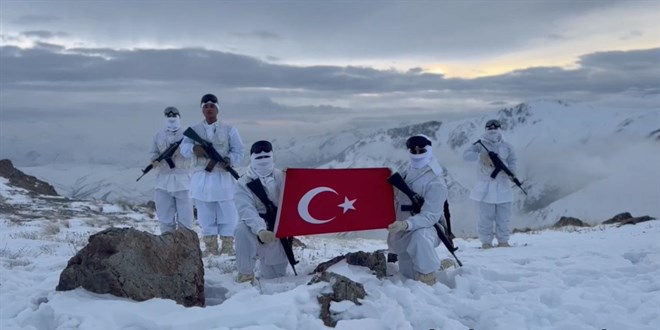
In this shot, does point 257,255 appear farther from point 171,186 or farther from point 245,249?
point 171,186

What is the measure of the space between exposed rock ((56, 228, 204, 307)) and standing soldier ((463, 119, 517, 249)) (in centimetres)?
Result: 702

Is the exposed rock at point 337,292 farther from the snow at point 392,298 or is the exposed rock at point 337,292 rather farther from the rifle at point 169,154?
the rifle at point 169,154

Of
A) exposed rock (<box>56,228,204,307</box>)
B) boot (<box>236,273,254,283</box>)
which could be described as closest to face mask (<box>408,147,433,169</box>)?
boot (<box>236,273,254,283</box>)

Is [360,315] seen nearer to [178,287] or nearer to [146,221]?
[178,287]

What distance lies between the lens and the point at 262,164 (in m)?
8.56

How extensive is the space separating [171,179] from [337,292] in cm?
473

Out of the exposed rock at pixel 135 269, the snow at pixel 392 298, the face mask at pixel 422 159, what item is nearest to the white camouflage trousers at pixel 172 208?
the snow at pixel 392 298

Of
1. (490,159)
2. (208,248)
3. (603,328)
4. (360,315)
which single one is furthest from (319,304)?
(490,159)

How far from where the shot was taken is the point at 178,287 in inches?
293

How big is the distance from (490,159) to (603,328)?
603 centimetres

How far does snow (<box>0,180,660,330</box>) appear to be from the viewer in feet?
22.1

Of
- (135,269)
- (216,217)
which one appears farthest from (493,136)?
(135,269)

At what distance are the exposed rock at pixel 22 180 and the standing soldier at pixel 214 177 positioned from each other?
22.9m

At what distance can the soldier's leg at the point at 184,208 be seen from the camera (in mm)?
11336
